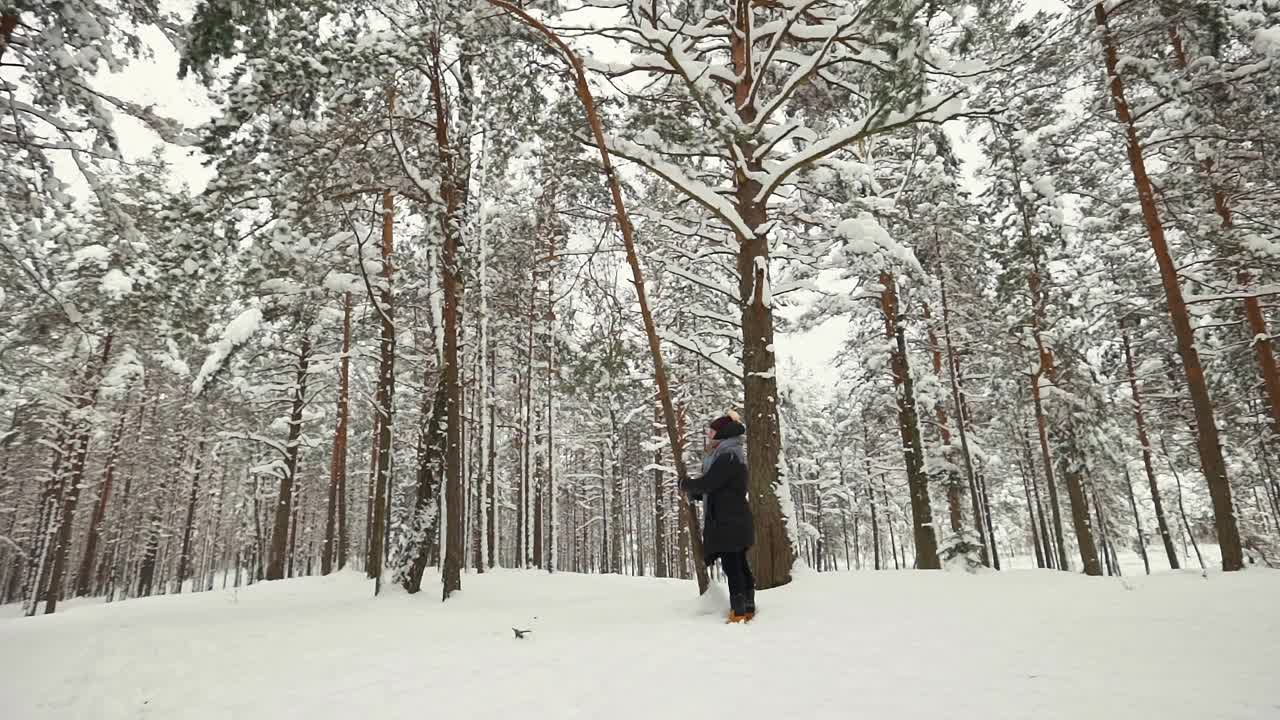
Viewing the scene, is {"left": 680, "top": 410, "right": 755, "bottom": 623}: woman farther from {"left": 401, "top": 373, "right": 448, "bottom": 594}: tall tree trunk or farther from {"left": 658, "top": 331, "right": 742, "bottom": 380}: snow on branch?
{"left": 401, "top": 373, "right": 448, "bottom": 594}: tall tree trunk

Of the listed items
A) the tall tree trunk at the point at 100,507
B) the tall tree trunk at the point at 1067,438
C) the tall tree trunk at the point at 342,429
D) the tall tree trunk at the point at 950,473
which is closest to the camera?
the tall tree trunk at the point at 1067,438

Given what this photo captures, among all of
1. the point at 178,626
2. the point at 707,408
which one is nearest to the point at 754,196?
the point at 178,626

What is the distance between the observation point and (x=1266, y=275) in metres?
11.1

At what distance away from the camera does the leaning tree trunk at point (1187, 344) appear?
8.91 metres

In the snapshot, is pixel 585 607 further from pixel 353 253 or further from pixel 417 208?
pixel 353 253

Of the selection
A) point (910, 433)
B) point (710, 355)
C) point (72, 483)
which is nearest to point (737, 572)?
point (710, 355)

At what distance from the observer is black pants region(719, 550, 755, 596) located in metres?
5.43

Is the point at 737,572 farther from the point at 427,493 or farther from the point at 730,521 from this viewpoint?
the point at 427,493

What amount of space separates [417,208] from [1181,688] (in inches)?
450

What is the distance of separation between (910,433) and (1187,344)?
5677 millimetres

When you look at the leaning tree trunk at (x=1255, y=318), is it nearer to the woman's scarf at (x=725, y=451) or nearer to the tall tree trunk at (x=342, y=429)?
the woman's scarf at (x=725, y=451)

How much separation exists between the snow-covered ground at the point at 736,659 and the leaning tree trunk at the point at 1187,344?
2.45 m

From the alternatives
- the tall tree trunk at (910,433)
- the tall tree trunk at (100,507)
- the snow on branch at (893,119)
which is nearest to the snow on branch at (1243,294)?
the tall tree trunk at (910,433)

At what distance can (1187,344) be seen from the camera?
9438mm
